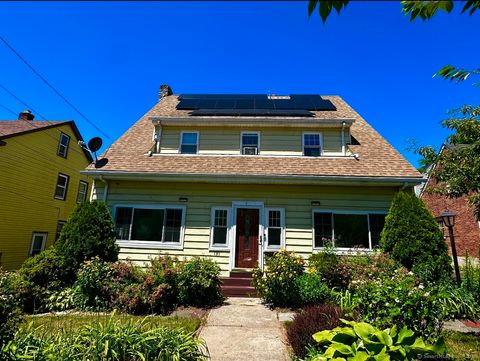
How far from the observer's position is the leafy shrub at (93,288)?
698 cm

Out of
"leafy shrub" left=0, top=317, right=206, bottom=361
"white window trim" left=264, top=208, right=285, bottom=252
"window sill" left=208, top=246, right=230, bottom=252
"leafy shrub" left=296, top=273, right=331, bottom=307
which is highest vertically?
"white window trim" left=264, top=208, right=285, bottom=252

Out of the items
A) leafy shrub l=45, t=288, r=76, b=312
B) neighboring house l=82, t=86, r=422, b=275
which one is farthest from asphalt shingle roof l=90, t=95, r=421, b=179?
leafy shrub l=45, t=288, r=76, b=312

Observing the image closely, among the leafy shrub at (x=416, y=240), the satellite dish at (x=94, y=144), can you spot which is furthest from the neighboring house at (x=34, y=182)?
the leafy shrub at (x=416, y=240)

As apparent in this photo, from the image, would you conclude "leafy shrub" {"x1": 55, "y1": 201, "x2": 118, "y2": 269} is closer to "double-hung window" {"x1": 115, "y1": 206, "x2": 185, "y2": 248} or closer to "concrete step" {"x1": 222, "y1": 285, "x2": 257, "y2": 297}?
"double-hung window" {"x1": 115, "y1": 206, "x2": 185, "y2": 248}

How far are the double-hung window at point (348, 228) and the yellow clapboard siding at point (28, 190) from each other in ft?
54.6

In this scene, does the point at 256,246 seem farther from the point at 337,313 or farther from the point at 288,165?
the point at 337,313

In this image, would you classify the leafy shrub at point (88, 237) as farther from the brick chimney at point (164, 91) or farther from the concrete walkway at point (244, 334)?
the brick chimney at point (164, 91)

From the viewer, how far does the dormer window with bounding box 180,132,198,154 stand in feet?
36.7

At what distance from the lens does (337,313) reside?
4.19 m

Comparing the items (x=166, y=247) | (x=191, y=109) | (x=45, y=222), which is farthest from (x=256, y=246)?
(x=45, y=222)

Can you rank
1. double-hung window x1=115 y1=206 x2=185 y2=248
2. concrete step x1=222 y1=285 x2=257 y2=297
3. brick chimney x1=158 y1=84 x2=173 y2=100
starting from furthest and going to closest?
brick chimney x1=158 y1=84 x2=173 y2=100 → double-hung window x1=115 y1=206 x2=185 y2=248 → concrete step x1=222 y1=285 x2=257 y2=297

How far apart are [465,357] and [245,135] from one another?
8965 millimetres

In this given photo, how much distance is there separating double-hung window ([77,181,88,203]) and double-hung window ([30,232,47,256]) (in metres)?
3.78

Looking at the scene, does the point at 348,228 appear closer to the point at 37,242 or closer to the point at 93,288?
the point at 93,288
